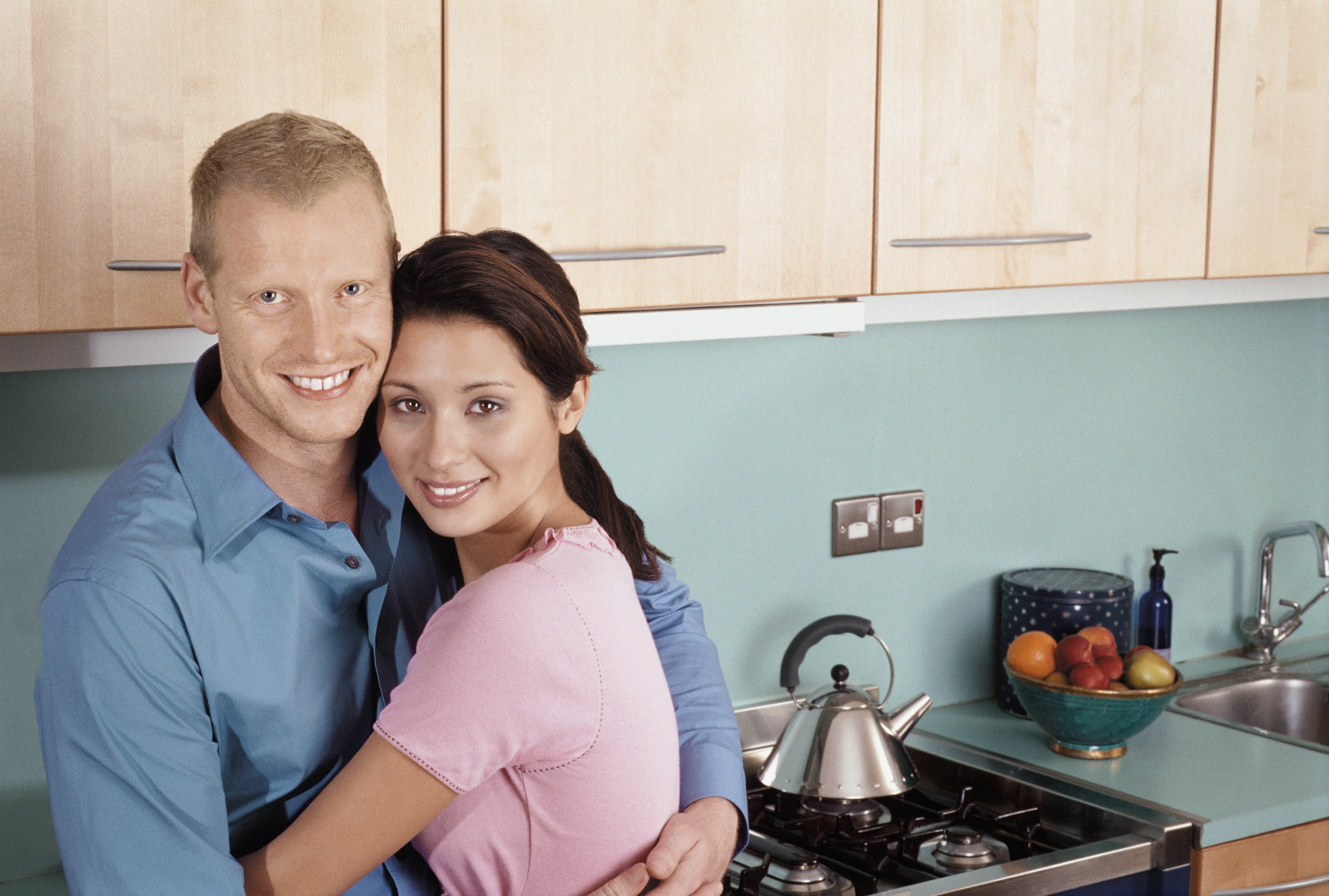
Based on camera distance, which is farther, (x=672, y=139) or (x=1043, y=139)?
(x=1043, y=139)

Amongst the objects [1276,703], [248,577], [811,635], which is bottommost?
[1276,703]

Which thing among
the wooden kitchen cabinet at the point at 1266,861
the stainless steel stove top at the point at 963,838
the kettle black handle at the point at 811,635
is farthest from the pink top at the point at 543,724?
the wooden kitchen cabinet at the point at 1266,861

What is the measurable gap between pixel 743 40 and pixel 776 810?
3.58 ft

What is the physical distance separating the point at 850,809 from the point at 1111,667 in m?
0.48

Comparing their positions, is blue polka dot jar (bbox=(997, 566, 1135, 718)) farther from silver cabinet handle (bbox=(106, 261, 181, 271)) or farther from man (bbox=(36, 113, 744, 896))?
silver cabinet handle (bbox=(106, 261, 181, 271))

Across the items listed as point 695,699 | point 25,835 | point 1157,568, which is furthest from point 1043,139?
point 25,835

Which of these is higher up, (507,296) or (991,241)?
(991,241)

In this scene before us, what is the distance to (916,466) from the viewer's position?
2447mm

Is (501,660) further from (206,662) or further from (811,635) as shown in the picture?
(811,635)

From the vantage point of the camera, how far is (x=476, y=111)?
4.82 feet

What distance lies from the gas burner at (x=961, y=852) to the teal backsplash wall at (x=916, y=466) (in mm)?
431

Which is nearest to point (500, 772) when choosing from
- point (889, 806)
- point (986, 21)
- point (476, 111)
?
point (476, 111)

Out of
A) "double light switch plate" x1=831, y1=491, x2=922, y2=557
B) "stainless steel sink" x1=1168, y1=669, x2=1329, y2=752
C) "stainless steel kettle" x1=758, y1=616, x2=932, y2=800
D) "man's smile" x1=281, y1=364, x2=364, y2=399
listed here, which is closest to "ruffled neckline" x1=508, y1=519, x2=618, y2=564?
"man's smile" x1=281, y1=364, x2=364, y2=399

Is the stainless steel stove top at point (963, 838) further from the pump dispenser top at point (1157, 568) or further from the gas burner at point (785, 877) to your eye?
the pump dispenser top at point (1157, 568)
